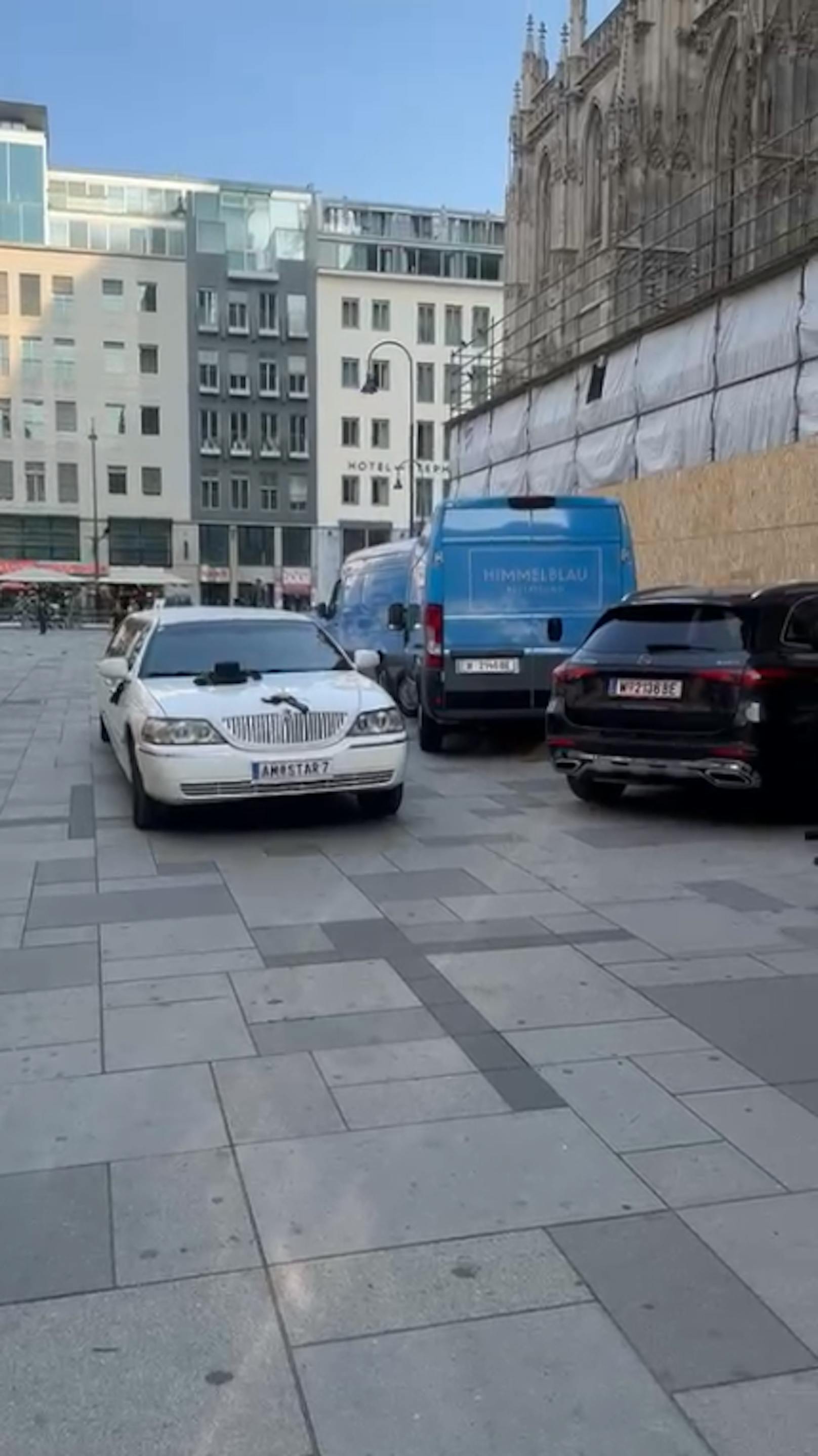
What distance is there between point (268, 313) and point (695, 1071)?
75.2 metres

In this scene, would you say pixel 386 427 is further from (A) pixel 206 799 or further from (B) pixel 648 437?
(A) pixel 206 799

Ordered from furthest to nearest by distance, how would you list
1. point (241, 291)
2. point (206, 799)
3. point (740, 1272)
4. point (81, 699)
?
point (241, 291) → point (81, 699) → point (206, 799) → point (740, 1272)

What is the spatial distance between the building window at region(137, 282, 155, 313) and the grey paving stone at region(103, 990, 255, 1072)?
73.3 meters

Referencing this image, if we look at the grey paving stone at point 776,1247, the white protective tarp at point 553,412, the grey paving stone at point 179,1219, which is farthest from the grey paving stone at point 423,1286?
the white protective tarp at point 553,412

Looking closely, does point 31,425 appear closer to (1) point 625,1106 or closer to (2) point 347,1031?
(2) point 347,1031

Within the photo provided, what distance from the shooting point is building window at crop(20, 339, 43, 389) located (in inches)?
2803

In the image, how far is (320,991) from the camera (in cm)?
519

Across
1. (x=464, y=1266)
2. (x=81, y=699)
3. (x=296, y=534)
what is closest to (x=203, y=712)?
(x=464, y=1266)

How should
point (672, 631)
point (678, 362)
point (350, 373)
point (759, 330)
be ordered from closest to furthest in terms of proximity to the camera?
1. point (672, 631)
2. point (759, 330)
3. point (678, 362)
4. point (350, 373)

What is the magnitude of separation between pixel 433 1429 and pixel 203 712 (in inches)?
242

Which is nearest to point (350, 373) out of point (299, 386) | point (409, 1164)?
point (299, 386)

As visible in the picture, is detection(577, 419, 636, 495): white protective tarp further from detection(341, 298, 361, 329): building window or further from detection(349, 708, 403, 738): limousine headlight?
detection(341, 298, 361, 329): building window

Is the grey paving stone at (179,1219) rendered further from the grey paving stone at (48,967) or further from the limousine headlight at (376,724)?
the limousine headlight at (376,724)

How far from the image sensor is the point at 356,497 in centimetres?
7619
